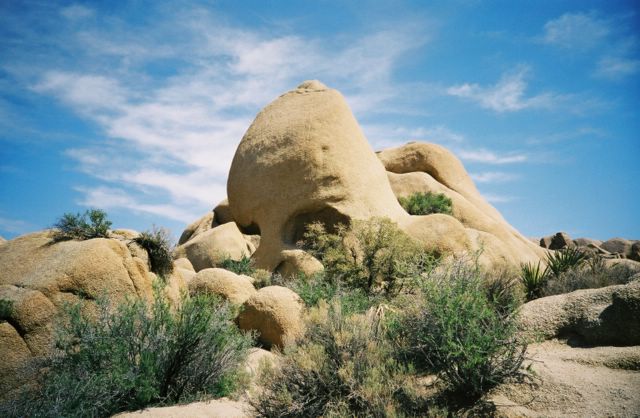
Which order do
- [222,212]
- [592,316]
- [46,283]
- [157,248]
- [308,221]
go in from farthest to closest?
[222,212]
[308,221]
[157,248]
[592,316]
[46,283]

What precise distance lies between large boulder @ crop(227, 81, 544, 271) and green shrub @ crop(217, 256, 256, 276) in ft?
1.41

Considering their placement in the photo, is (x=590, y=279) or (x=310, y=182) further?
(x=310, y=182)

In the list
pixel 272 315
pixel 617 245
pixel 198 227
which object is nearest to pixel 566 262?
pixel 272 315

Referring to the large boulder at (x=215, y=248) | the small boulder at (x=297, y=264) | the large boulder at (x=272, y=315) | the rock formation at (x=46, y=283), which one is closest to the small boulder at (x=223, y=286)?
the large boulder at (x=272, y=315)

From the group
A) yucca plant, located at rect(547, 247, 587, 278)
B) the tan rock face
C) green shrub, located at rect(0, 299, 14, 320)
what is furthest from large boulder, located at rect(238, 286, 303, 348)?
yucca plant, located at rect(547, 247, 587, 278)

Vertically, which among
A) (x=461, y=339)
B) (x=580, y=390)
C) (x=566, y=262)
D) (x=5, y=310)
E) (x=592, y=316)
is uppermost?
(x=566, y=262)

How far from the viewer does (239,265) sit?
15.9 m

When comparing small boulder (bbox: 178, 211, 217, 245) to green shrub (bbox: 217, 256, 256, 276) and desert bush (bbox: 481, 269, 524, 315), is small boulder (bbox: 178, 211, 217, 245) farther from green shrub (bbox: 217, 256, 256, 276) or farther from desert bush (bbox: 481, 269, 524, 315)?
desert bush (bbox: 481, 269, 524, 315)

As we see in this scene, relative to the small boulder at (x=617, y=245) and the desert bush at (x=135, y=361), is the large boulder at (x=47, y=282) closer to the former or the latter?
the desert bush at (x=135, y=361)

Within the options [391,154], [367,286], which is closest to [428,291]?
[367,286]

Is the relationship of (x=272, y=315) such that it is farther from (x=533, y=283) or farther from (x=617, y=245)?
(x=617, y=245)

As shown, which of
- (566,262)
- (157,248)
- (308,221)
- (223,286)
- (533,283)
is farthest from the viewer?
(308,221)

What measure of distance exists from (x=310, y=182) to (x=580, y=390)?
1148 cm

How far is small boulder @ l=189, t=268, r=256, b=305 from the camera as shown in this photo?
10.8 m
